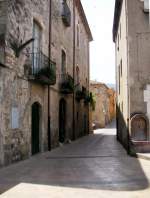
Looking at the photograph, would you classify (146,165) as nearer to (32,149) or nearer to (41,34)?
(32,149)

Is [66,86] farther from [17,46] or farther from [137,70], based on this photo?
[17,46]

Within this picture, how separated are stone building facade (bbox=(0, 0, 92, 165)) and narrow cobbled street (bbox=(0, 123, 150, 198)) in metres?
1.18

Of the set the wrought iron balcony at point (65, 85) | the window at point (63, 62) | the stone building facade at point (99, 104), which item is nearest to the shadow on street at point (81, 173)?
the wrought iron balcony at point (65, 85)

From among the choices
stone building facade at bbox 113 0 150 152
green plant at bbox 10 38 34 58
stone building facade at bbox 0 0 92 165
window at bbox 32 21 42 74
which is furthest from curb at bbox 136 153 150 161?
green plant at bbox 10 38 34 58

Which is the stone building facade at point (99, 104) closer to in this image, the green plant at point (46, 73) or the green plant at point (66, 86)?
the green plant at point (66, 86)

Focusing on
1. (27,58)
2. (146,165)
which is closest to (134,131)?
(146,165)

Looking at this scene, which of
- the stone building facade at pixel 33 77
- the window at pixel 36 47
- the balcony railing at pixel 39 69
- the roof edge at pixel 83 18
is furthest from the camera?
the roof edge at pixel 83 18

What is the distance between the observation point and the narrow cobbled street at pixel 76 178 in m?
6.77

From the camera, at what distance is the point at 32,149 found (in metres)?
13.2

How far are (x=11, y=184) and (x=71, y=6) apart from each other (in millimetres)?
16506

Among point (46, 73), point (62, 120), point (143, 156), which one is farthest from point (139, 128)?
point (62, 120)

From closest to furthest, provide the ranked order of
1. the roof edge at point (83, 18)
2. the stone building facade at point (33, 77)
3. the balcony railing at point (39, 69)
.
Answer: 1. the stone building facade at point (33, 77)
2. the balcony railing at point (39, 69)
3. the roof edge at point (83, 18)

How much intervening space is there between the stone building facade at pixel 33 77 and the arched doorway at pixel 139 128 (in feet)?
12.2

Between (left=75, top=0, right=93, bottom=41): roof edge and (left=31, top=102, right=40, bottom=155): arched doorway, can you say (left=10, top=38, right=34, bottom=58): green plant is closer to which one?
(left=31, top=102, right=40, bottom=155): arched doorway
